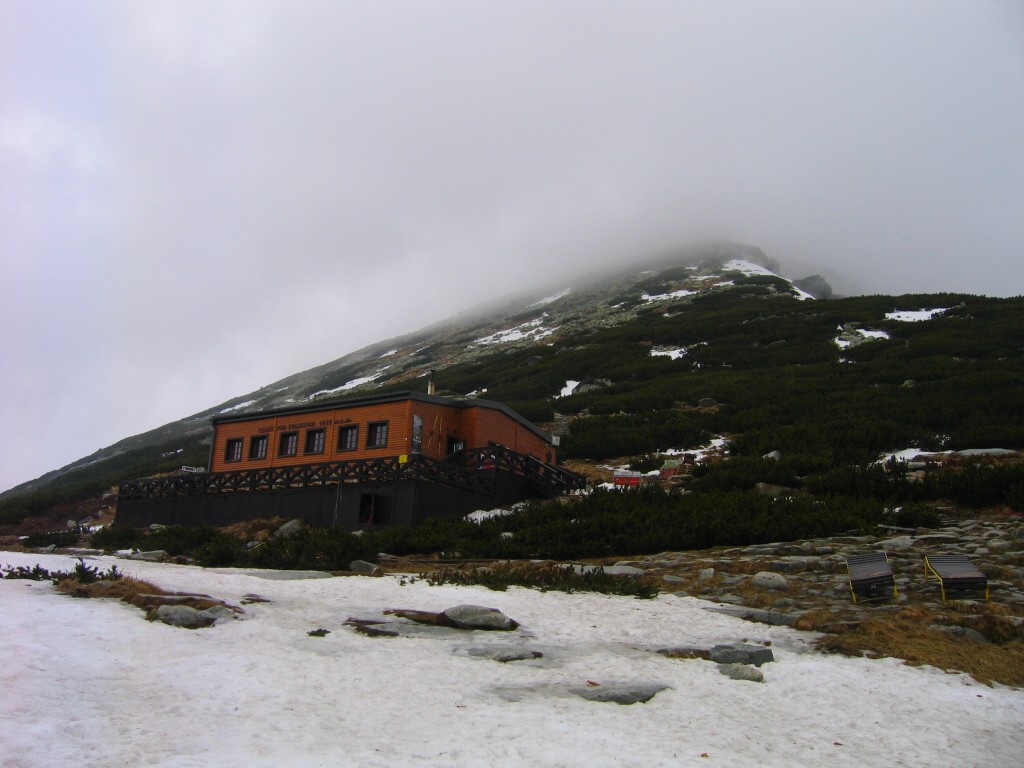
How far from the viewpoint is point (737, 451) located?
2839cm

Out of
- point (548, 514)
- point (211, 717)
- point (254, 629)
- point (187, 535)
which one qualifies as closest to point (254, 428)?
point (187, 535)

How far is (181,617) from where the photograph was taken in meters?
10.2

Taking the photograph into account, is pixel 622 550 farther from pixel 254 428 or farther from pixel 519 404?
pixel 519 404

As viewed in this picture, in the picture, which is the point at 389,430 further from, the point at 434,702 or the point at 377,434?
the point at 434,702

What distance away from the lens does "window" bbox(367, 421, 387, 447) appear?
88.0ft

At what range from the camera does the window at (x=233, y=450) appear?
30281 millimetres

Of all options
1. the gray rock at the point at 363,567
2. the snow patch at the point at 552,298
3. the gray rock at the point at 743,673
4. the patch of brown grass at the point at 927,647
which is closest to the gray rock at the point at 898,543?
the patch of brown grass at the point at 927,647

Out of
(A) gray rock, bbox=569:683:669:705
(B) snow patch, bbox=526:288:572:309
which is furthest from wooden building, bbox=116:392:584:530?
(B) snow patch, bbox=526:288:572:309

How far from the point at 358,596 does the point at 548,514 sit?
899 centimetres

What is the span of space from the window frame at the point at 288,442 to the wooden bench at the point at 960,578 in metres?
21.6

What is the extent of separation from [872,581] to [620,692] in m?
6.33

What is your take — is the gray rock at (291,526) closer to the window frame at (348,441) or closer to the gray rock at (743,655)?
the window frame at (348,441)

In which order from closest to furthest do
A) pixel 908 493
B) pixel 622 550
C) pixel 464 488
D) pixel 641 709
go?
pixel 641 709 → pixel 622 550 → pixel 908 493 → pixel 464 488

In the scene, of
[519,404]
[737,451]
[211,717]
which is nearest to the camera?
[211,717]
